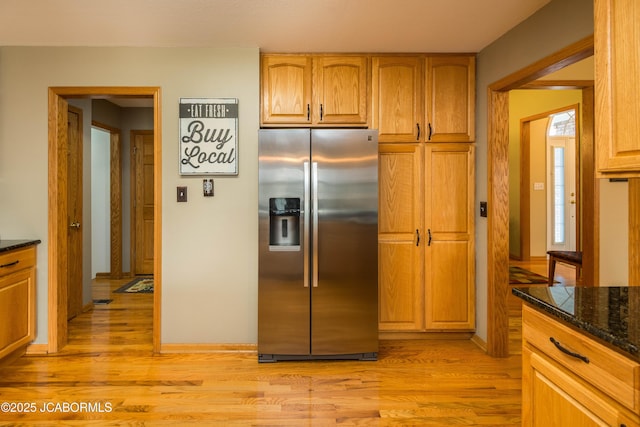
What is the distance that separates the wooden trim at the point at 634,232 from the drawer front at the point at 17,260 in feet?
12.1

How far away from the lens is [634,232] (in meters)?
2.21

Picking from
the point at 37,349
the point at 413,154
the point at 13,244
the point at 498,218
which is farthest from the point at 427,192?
the point at 37,349

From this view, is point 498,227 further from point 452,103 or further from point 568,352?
point 568,352

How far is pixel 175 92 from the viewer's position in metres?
3.35

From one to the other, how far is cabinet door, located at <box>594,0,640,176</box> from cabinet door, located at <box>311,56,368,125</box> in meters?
2.02

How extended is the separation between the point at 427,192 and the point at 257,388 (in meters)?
1.95

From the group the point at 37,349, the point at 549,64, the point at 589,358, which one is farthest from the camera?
the point at 37,349

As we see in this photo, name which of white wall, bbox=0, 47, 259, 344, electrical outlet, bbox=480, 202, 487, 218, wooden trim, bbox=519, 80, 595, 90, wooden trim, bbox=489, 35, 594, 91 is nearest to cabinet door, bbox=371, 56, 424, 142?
→ wooden trim, bbox=489, 35, 594, 91

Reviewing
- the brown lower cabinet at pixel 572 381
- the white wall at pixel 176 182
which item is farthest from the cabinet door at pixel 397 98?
the brown lower cabinet at pixel 572 381

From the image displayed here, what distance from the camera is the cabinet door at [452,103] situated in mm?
3545

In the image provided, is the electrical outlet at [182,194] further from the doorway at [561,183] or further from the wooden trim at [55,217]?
the doorway at [561,183]

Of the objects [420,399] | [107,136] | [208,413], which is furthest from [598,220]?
[107,136]

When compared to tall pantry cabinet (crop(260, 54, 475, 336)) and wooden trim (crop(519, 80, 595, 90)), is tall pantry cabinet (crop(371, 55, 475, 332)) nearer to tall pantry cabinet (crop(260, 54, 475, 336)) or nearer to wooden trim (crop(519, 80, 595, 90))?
tall pantry cabinet (crop(260, 54, 475, 336))

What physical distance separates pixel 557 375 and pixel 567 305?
231 millimetres
